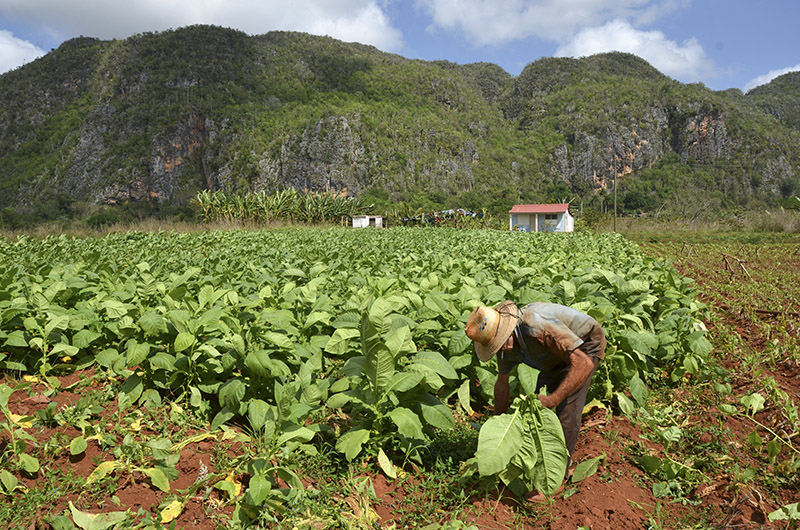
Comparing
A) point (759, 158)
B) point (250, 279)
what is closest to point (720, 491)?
point (250, 279)

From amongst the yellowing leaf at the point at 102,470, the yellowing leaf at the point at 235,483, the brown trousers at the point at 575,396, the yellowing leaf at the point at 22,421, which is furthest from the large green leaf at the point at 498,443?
the yellowing leaf at the point at 22,421

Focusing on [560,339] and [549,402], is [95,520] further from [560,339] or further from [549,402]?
[560,339]

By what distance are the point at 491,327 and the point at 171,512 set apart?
1670 millimetres

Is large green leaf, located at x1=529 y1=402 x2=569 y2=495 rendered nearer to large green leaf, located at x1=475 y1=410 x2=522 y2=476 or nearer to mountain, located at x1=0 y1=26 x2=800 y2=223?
large green leaf, located at x1=475 y1=410 x2=522 y2=476

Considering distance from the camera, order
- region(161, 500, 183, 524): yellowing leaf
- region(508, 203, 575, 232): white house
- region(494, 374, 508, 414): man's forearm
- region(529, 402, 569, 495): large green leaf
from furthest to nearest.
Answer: region(508, 203, 575, 232): white house
region(494, 374, 508, 414): man's forearm
region(529, 402, 569, 495): large green leaf
region(161, 500, 183, 524): yellowing leaf

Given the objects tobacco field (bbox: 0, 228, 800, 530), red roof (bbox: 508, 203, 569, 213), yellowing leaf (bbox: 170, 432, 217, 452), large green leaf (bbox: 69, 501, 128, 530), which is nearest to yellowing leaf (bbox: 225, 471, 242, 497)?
tobacco field (bbox: 0, 228, 800, 530)

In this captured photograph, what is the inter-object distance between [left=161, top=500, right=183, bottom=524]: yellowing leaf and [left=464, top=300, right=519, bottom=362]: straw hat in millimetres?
1538

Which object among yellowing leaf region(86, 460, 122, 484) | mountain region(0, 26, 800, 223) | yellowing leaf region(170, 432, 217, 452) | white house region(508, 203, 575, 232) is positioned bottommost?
white house region(508, 203, 575, 232)

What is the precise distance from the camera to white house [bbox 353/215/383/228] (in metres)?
45.8

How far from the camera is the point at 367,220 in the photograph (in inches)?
1837

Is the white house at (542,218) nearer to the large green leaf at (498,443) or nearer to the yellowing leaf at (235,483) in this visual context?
the large green leaf at (498,443)

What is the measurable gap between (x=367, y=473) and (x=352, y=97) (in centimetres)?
12180

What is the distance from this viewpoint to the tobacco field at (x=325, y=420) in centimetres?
229

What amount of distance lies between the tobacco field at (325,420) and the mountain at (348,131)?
266 feet
